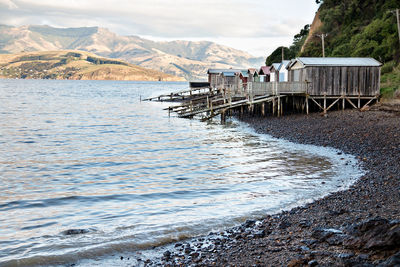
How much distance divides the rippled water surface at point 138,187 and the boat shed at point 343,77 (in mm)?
12758

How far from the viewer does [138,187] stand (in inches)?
576

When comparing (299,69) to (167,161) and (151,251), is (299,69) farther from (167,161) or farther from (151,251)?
(151,251)

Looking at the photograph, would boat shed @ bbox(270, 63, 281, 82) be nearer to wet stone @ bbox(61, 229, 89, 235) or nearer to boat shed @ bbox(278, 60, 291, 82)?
boat shed @ bbox(278, 60, 291, 82)

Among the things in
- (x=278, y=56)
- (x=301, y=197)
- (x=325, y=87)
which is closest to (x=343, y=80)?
(x=325, y=87)

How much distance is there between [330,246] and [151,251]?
3740 millimetres

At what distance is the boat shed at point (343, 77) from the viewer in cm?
3600

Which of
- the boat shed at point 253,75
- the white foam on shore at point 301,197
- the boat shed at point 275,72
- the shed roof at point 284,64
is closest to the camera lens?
the white foam on shore at point 301,197

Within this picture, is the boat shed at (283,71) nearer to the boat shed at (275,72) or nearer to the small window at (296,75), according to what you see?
the boat shed at (275,72)

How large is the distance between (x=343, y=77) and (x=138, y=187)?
91.3 ft

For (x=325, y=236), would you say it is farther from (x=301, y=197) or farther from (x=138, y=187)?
(x=138, y=187)

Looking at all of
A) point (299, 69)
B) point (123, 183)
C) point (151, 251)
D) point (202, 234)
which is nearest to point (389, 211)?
point (202, 234)

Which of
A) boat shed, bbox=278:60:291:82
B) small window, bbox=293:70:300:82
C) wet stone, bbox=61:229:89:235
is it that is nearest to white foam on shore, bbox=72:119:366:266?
wet stone, bbox=61:229:89:235

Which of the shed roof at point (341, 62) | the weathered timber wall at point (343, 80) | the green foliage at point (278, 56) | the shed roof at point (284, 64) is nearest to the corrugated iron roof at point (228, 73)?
the green foliage at point (278, 56)

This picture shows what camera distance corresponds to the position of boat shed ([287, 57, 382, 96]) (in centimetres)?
3600
